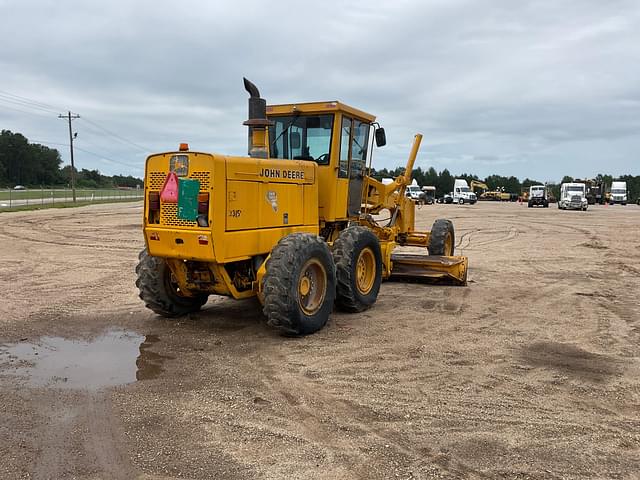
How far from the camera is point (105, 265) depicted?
1330 centimetres

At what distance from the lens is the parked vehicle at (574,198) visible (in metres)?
48.8

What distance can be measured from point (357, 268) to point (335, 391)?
11.1 feet

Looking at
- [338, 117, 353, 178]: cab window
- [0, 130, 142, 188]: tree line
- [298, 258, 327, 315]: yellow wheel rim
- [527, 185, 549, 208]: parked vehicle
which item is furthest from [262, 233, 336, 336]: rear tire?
[0, 130, 142, 188]: tree line

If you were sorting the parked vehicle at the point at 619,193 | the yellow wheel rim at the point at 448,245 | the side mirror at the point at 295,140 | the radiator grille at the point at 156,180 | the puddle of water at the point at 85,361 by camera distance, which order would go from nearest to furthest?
1. the puddle of water at the point at 85,361
2. the radiator grille at the point at 156,180
3. the side mirror at the point at 295,140
4. the yellow wheel rim at the point at 448,245
5. the parked vehicle at the point at 619,193

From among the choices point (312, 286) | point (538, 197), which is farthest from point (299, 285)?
point (538, 197)

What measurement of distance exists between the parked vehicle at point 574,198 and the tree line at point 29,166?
76.9 metres

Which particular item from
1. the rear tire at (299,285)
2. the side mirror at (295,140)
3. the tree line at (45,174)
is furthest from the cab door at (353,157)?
the tree line at (45,174)

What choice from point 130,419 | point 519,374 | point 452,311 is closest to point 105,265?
point 452,311

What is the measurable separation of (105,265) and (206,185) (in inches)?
314

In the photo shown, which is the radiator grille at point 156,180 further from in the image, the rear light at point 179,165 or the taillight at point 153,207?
the rear light at point 179,165

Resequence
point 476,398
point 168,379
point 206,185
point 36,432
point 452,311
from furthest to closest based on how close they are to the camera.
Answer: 1. point 452,311
2. point 206,185
3. point 168,379
4. point 476,398
5. point 36,432

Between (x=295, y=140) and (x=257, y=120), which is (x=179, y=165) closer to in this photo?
(x=257, y=120)

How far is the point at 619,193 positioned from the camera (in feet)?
229

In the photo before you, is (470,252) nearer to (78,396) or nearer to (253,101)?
(253,101)
